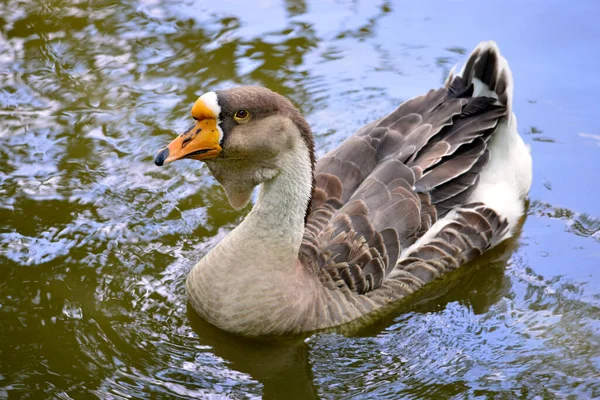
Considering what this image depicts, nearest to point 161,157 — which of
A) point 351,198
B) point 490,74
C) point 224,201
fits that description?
point 351,198

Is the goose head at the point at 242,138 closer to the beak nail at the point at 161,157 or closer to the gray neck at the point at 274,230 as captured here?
the beak nail at the point at 161,157

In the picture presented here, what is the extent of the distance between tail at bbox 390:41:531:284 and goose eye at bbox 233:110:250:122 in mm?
2089

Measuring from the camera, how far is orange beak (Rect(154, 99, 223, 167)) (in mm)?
6113

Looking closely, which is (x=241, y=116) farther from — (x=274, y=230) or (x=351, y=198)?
(x=351, y=198)

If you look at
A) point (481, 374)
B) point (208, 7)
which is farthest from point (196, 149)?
point (208, 7)

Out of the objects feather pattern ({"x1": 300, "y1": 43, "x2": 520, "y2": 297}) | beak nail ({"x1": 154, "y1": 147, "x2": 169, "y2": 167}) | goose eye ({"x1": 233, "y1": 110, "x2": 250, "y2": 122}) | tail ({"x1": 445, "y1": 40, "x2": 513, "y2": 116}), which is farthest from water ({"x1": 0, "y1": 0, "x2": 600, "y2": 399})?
goose eye ({"x1": 233, "y1": 110, "x2": 250, "y2": 122})

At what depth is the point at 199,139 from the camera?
6.15 meters

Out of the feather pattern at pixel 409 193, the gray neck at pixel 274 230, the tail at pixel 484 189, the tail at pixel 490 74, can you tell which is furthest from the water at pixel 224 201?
the tail at pixel 490 74

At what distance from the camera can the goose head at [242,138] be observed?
20.2 feet

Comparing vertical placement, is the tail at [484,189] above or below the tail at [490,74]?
below

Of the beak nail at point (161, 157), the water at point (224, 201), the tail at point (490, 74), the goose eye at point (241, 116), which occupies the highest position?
the goose eye at point (241, 116)

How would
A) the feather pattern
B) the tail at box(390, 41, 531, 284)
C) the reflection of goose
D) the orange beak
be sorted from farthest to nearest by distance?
the tail at box(390, 41, 531, 284) < the feather pattern < the reflection of goose < the orange beak

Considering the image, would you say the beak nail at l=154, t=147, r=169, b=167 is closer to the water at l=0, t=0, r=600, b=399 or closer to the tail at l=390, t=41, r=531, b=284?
the water at l=0, t=0, r=600, b=399

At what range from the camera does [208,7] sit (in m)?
11.5
